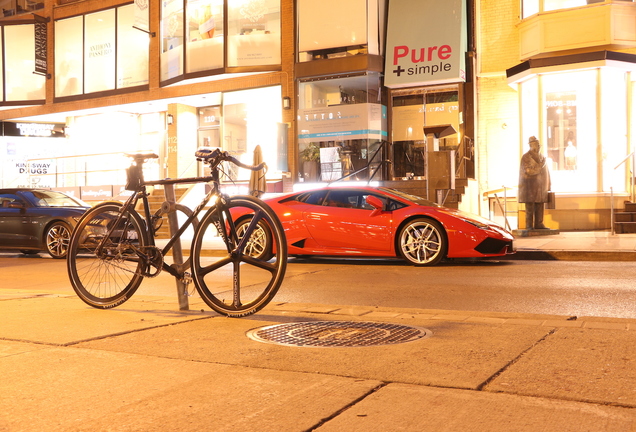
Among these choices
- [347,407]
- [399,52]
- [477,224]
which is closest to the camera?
[347,407]

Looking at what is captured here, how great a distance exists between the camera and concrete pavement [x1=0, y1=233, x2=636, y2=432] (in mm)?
3090

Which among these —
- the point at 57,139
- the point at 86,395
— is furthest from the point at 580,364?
the point at 57,139

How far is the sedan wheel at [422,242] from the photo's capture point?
452 inches

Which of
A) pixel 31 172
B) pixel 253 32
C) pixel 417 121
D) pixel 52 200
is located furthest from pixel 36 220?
pixel 31 172

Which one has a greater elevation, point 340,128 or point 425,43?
point 425,43

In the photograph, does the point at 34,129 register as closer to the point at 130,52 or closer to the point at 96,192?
the point at 96,192

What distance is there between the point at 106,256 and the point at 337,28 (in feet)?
61.2

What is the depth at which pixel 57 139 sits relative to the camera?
1298 inches

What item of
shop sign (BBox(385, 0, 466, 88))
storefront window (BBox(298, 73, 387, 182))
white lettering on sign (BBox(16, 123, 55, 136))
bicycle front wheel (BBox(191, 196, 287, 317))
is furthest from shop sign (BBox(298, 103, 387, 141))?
bicycle front wheel (BBox(191, 196, 287, 317))

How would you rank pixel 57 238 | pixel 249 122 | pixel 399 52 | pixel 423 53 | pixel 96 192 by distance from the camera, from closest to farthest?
pixel 57 238 < pixel 423 53 < pixel 399 52 < pixel 249 122 < pixel 96 192

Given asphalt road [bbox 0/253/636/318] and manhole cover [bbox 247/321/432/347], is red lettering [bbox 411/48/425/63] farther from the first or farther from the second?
manhole cover [bbox 247/321/432/347]

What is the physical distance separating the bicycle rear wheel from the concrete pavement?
20.1 inches

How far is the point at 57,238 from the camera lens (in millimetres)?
14828

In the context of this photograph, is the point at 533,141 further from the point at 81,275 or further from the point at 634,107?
the point at 81,275
